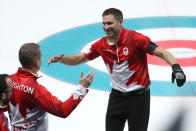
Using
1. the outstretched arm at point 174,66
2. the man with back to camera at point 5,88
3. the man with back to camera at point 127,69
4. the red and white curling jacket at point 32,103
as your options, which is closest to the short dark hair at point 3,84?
the man with back to camera at point 5,88

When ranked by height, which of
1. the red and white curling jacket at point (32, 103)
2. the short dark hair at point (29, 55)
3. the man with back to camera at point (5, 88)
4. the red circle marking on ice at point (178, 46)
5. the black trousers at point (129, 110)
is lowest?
the red circle marking on ice at point (178, 46)

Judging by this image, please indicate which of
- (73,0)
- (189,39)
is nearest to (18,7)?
(73,0)

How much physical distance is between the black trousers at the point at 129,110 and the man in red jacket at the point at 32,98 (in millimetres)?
951

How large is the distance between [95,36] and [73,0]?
10.3 ft

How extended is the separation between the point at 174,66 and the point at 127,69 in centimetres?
52

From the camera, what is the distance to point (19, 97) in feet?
10.7

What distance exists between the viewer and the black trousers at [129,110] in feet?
13.5

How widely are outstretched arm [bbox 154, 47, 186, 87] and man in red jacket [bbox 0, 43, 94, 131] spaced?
3.31ft

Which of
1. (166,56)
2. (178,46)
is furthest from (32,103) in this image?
(178,46)

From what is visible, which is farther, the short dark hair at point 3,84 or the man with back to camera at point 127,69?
the man with back to camera at point 127,69

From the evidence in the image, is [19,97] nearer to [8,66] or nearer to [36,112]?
[36,112]

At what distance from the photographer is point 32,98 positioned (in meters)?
3.19

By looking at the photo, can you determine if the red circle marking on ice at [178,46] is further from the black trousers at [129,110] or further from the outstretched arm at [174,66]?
the outstretched arm at [174,66]

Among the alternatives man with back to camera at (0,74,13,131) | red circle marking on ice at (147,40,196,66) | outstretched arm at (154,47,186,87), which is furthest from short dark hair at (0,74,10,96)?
red circle marking on ice at (147,40,196,66)
